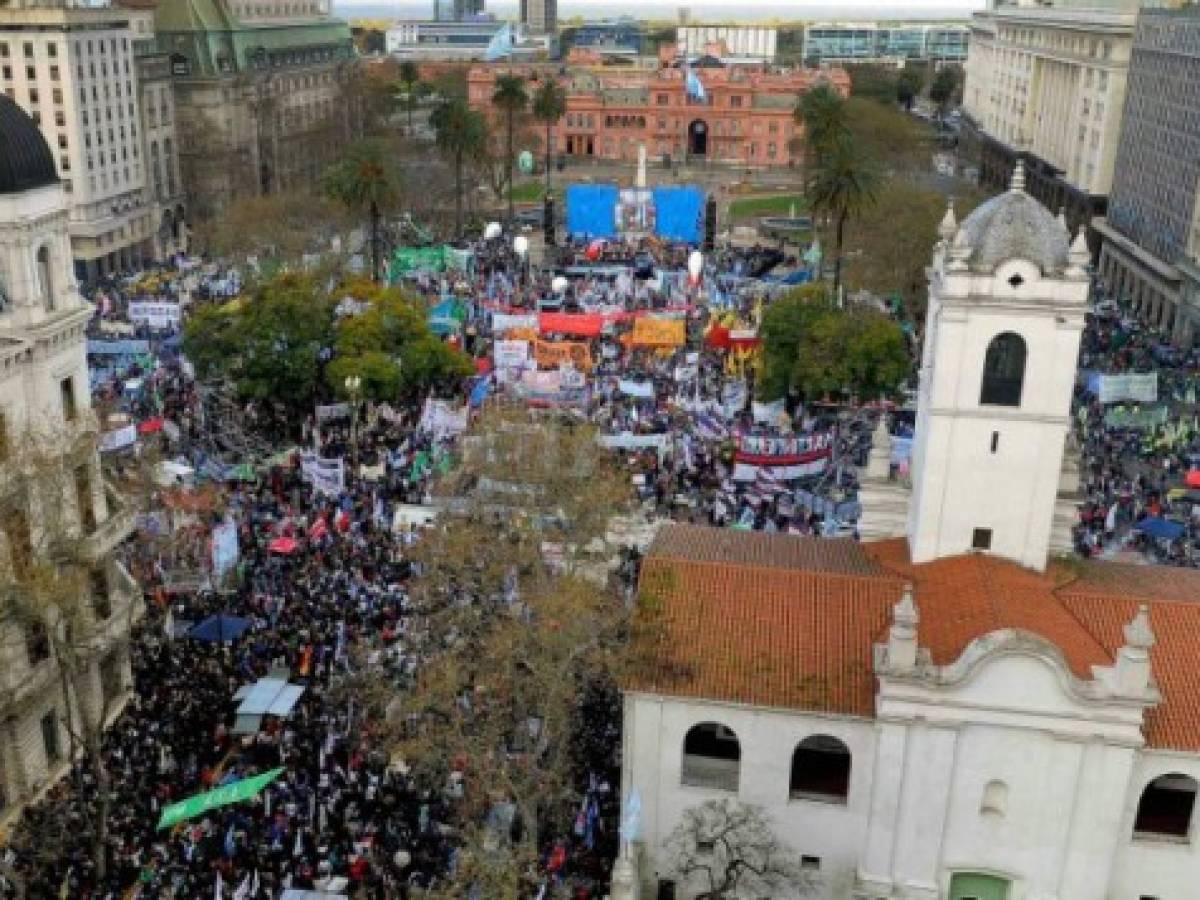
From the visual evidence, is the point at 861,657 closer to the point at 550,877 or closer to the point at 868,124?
the point at 550,877

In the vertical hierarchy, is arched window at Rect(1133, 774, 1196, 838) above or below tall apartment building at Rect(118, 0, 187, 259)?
below

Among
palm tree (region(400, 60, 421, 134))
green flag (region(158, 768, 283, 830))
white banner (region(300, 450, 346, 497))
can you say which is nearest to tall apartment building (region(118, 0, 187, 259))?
white banner (region(300, 450, 346, 497))

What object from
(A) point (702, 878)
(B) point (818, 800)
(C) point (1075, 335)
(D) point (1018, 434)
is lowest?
(A) point (702, 878)

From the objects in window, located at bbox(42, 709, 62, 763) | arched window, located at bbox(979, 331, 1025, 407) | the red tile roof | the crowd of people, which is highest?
arched window, located at bbox(979, 331, 1025, 407)

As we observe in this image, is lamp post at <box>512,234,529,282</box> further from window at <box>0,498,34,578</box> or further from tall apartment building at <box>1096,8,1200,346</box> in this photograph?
window at <box>0,498,34,578</box>

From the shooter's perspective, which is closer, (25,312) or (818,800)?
(818,800)

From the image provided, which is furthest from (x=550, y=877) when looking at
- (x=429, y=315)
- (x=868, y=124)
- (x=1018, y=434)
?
(x=868, y=124)
